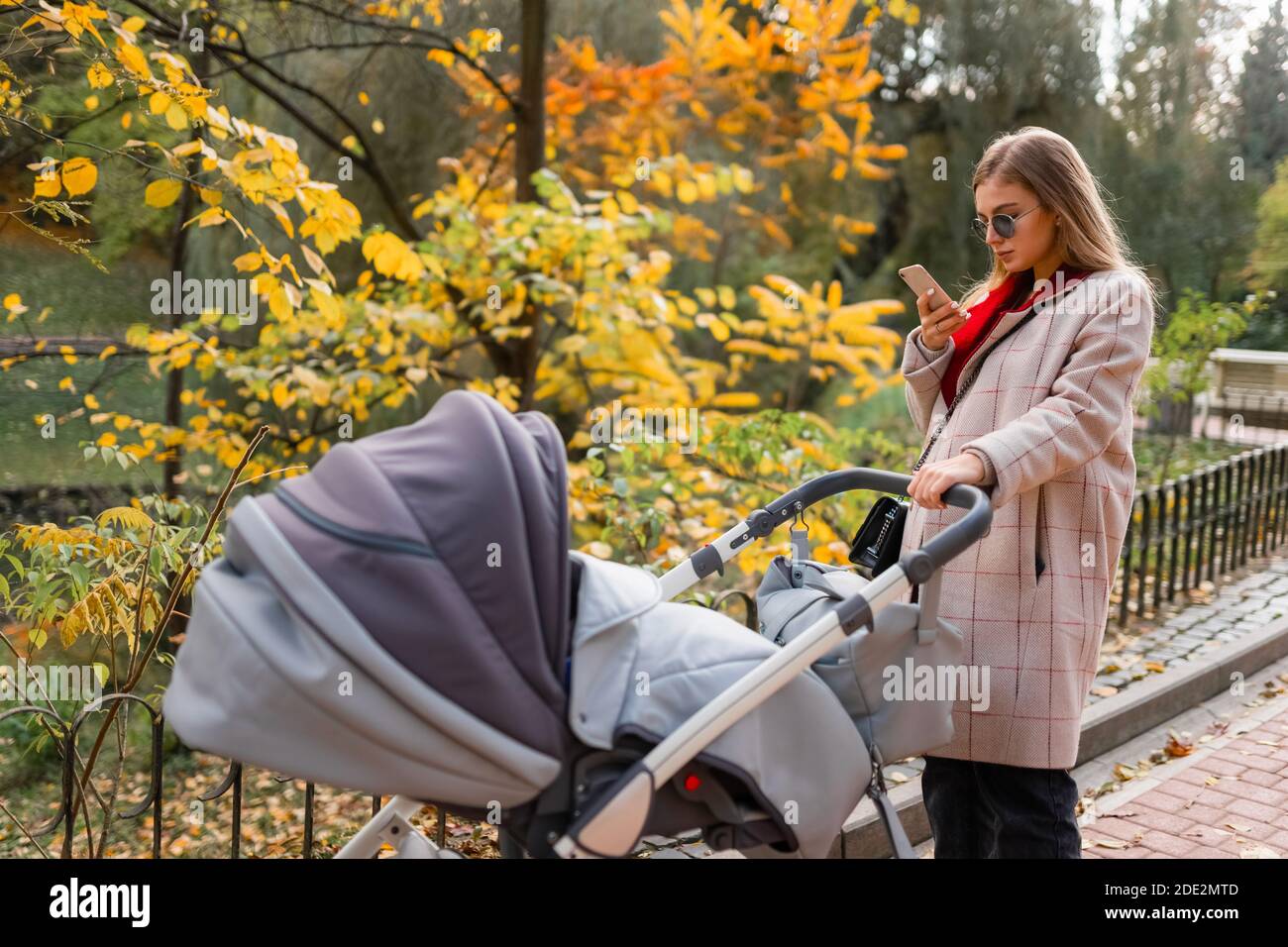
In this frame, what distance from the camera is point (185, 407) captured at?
710cm

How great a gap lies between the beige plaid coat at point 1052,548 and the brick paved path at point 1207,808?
1.67 m

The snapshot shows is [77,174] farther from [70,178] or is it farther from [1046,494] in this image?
[1046,494]

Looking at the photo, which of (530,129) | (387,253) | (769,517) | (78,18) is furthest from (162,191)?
(530,129)

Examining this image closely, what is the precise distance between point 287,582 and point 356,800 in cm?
473

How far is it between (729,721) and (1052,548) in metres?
1.00

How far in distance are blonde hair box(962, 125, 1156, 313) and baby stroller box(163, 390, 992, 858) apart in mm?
802

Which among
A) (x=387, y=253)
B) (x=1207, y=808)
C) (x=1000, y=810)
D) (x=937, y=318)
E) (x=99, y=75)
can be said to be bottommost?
(x=1207, y=808)

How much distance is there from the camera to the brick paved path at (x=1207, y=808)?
3912 mm

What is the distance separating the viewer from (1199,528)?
716 cm

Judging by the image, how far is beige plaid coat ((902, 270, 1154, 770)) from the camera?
97.2 inches

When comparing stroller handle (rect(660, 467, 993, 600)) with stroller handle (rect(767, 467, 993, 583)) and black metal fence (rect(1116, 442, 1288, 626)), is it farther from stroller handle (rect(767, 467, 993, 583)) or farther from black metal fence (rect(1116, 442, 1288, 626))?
black metal fence (rect(1116, 442, 1288, 626))

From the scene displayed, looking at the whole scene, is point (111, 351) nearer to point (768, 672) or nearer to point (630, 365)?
point (630, 365)

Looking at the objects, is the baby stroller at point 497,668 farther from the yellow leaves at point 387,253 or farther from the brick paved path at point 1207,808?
the yellow leaves at point 387,253
